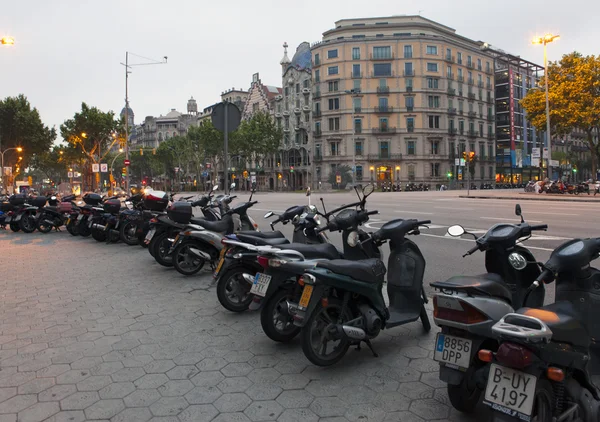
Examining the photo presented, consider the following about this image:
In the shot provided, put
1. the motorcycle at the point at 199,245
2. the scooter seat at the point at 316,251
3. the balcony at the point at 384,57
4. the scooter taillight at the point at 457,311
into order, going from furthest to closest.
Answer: the balcony at the point at 384,57 < the motorcycle at the point at 199,245 < the scooter seat at the point at 316,251 < the scooter taillight at the point at 457,311

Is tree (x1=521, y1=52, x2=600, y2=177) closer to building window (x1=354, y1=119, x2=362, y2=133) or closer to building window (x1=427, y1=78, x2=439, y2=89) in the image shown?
building window (x1=427, y1=78, x2=439, y2=89)

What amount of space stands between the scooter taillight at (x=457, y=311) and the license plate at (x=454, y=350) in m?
0.13

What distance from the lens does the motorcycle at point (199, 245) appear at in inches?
259

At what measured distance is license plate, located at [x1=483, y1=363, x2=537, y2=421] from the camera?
204 centimetres

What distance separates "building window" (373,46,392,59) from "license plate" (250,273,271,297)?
6426 centimetres

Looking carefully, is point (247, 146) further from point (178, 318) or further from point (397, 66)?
point (178, 318)

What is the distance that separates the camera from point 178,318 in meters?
4.88

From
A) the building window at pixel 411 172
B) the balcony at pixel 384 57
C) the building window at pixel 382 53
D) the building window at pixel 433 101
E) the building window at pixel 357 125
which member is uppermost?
the building window at pixel 382 53

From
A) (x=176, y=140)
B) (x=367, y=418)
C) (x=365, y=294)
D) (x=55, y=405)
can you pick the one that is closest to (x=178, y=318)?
(x=55, y=405)

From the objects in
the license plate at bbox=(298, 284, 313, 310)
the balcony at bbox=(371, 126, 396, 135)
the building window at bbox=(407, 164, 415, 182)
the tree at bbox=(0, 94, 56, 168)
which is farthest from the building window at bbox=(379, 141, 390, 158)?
the license plate at bbox=(298, 284, 313, 310)

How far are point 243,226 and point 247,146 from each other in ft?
198

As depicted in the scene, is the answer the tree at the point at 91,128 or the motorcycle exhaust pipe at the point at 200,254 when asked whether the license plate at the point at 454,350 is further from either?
the tree at the point at 91,128

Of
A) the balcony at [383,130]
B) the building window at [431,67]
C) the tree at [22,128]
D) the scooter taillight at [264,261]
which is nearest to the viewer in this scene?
the scooter taillight at [264,261]

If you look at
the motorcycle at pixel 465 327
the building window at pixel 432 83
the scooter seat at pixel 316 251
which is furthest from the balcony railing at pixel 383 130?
the motorcycle at pixel 465 327
